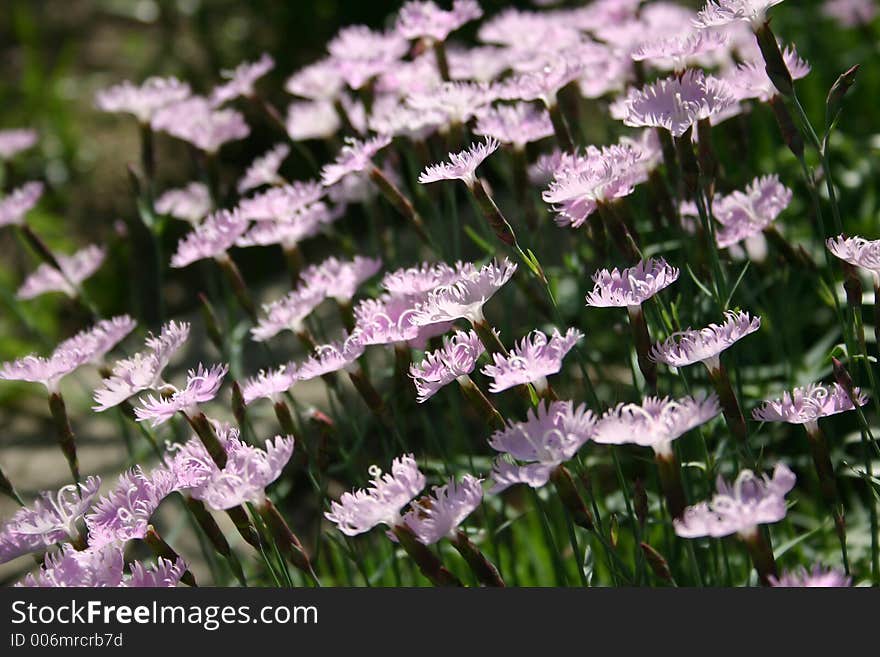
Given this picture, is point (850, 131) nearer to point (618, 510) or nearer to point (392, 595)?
point (618, 510)

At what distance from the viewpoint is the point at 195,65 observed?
4.40 m

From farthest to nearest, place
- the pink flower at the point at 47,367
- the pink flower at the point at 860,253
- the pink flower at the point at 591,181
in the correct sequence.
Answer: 1. the pink flower at the point at 47,367
2. the pink flower at the point at 591,181
3. the pink flower at the point at 860,253

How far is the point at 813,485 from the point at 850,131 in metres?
1.44

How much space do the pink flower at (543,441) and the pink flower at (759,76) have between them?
2.03 feet

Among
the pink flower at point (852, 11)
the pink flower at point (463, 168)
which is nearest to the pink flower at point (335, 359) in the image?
the pink flower at point (463, 168)

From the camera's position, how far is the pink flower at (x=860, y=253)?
3.95 ft

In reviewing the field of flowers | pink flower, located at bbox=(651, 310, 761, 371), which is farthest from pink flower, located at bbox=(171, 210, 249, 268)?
pink flower, located at bbox=(651, 310, 761, 371)

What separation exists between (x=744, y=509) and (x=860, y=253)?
0.40 m

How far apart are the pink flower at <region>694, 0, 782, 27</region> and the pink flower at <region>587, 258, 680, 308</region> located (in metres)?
0.31

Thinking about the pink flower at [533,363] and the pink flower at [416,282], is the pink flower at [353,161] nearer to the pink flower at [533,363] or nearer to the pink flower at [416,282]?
the pink flower at [416,282]

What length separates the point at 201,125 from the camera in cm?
200

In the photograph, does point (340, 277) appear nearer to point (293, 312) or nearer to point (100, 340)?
point (293, 312)

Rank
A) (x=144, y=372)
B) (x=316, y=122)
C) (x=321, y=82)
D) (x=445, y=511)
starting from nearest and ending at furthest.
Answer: (x=445, y=511) < (x=144, y=372) < (x=321, y=82) < (x=316, y=122)

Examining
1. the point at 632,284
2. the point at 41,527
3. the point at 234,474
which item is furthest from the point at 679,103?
the point at 41,527
